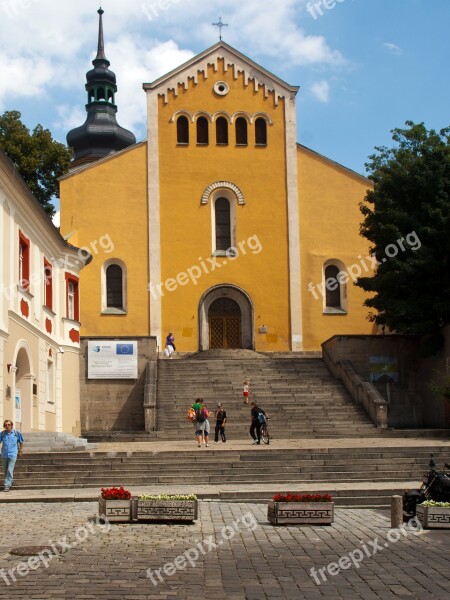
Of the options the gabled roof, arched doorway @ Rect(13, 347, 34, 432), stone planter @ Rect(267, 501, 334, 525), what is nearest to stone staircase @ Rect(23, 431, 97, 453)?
arched doorway @ Rect(13, 347, 34, 432)

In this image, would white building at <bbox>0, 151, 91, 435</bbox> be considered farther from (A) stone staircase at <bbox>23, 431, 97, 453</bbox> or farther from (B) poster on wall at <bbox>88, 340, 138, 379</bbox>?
(B) poster on wall at <bbox>88, 340, 138, 379</bbox>

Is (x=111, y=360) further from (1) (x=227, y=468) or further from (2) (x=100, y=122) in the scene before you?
(2) (x=100, y=122)

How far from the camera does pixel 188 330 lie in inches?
1692

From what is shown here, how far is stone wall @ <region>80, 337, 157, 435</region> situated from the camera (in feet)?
115

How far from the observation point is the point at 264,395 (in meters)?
33.5

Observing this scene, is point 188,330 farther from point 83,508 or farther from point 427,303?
point 83,508

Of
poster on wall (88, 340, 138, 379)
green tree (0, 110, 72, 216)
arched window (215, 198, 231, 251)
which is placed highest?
green tree (0, 110, 72, 216)

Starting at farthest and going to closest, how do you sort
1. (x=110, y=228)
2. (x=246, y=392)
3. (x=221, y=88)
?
(x=221, y=88)
(x=110, y=228)
(x=246, y=392)

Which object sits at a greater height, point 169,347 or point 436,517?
point 169,347

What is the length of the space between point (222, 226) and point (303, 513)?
103 feet

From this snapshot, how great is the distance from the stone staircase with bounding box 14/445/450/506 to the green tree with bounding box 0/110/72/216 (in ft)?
85.9

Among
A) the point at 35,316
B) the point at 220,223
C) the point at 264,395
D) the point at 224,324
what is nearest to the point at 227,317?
the point at 224,324

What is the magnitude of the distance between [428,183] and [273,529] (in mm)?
23052

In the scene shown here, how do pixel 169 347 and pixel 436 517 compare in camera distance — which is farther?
pixel 169 347
